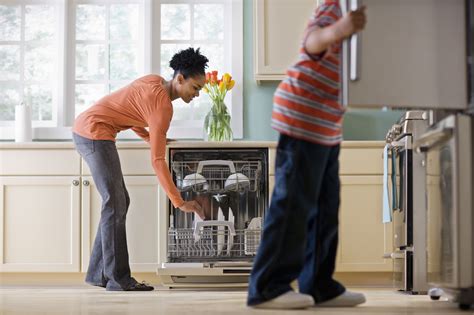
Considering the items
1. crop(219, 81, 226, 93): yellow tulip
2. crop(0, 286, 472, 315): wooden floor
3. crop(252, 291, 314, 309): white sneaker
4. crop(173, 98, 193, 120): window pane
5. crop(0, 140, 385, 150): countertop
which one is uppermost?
crop(219, 81, 226, 93): yellow tulip

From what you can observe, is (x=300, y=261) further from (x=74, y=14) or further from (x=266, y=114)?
(x=74, y=14)

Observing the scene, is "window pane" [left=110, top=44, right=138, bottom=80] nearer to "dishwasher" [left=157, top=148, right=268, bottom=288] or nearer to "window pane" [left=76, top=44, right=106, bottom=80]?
"window pane" [left=76, top=44, right=106, bottom=80]

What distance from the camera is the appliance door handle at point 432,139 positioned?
2480 mm

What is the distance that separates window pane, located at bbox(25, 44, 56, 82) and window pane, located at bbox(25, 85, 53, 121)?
2.5 inches

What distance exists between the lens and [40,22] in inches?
205

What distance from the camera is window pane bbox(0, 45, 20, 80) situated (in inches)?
206

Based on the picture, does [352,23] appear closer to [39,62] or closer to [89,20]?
[89,20]

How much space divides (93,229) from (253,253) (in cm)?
92

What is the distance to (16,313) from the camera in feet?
8.32

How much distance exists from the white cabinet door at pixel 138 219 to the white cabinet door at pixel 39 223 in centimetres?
5

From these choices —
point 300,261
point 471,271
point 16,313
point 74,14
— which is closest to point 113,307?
point 16,313

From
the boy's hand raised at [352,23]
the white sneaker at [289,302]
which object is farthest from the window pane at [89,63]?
the boy's hand raised at [352,23]

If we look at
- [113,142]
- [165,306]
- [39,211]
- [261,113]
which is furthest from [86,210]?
[165,306]

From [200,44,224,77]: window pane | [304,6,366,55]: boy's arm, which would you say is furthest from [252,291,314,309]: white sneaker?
[200,44,224,77]: window pane
